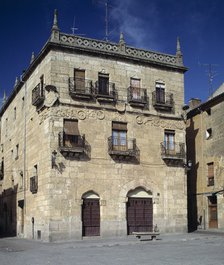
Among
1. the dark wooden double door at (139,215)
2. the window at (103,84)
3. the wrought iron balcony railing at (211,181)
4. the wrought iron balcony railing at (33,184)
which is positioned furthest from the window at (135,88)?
the wrought iron balcony railing at (211,181)

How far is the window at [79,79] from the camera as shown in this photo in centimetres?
2667

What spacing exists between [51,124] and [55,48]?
4.70 meters

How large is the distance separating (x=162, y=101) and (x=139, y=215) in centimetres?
779

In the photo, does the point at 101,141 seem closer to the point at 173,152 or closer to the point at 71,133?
the point at 71,133

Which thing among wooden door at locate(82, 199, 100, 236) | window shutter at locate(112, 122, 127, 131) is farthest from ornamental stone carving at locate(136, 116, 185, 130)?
wooden door at locate(82, 199, 100, 236)

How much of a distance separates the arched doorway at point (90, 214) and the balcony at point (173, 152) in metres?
5.64

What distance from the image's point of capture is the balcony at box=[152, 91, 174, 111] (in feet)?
94.8

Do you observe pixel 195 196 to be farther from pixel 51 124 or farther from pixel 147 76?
pixel 51 124

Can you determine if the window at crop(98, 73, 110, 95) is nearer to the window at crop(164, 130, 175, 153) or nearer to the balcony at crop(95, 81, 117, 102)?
the balcony at crop(95, 81, 117, 102)

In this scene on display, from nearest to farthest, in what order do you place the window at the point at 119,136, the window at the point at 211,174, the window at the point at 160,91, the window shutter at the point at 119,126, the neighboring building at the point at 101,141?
the neighboring building at the point at 101,141
the window at the point at 119,136
the window shutter at the point at 119,126
the window at the point at 160,91
the window at the point at 211,174

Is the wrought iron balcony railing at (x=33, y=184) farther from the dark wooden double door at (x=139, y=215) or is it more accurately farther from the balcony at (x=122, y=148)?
the dark wooden double door at (x=139, y=215)

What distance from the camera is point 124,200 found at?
88.7 ft

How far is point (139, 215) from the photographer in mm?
27594

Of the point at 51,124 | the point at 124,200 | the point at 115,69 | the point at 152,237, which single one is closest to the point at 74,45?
the point at 115,69
